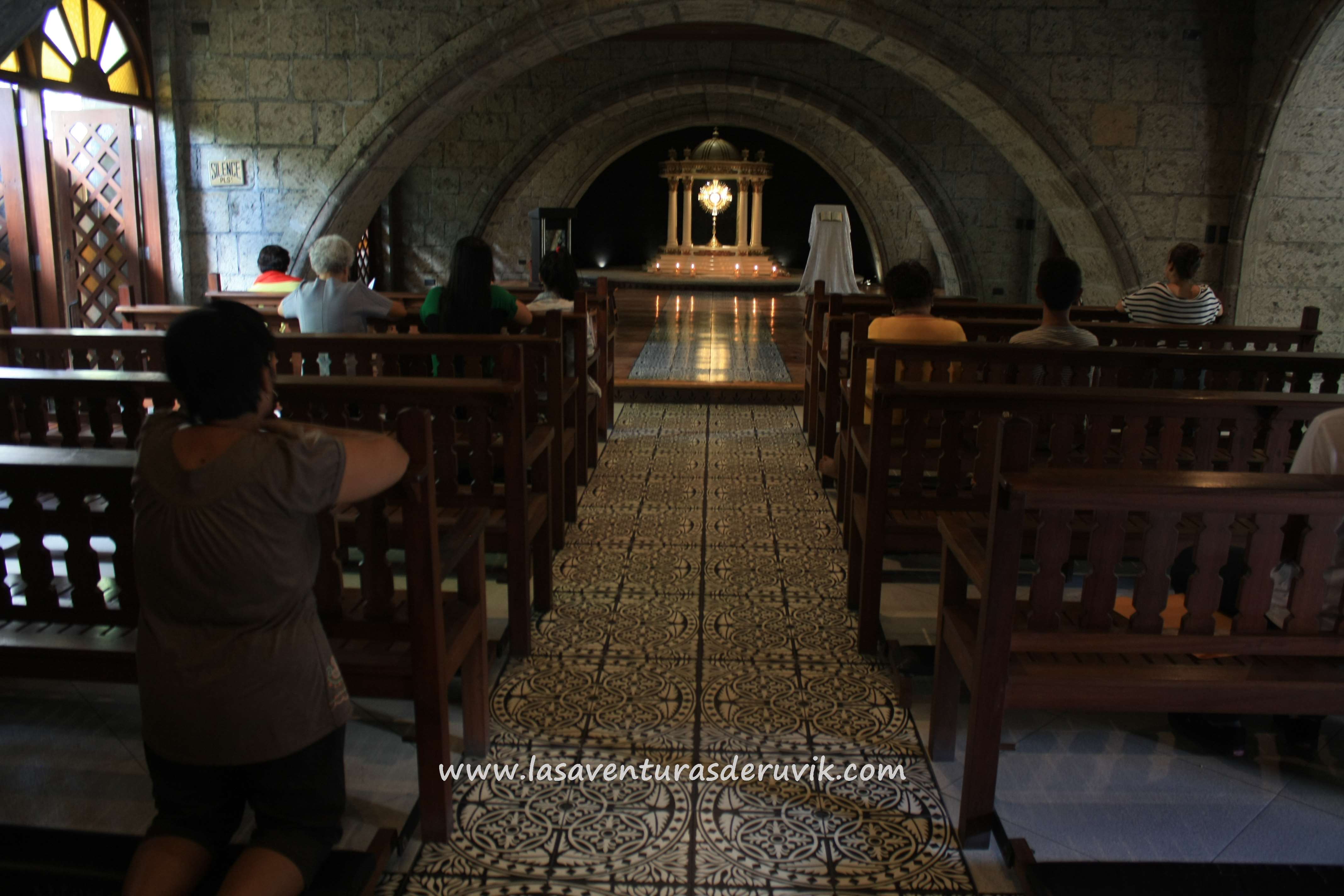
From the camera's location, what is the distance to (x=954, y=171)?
898 centimetres

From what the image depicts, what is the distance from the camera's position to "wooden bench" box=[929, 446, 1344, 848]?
146cm

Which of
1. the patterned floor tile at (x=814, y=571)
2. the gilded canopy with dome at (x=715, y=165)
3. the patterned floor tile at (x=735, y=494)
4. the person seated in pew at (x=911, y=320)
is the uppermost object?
the gilded canopy with dome at (x=715, y=165)

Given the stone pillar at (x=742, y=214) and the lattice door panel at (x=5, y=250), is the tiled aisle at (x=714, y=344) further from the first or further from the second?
the stone pillar at (x=742, y=214)

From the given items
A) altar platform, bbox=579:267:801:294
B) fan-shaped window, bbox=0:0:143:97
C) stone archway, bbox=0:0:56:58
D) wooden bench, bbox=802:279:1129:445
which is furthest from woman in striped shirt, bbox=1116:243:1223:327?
altar platform, bbox=579:267:801:294

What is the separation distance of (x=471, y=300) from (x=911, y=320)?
4.80ft

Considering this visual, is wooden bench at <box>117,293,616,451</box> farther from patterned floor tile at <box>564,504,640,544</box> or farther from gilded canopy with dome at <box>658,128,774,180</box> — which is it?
gilded canopy with dome at <box>658,128,774,180</box>

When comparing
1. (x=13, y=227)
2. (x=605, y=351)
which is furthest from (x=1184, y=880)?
(x=13, y=227)

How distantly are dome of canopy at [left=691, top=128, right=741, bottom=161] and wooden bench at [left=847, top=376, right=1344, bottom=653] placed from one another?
15.2m

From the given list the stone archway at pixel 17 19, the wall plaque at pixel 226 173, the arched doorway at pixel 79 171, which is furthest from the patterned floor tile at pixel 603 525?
the wall plaque at pixel 226 173

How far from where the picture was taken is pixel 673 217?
→ 17781 millimetres

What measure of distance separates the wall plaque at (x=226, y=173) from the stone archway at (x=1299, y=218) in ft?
20.1

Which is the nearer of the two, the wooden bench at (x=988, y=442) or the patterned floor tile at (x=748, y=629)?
the wooden bench at (x=988, y=442)

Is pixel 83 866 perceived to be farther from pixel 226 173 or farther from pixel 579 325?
pixel 226 173

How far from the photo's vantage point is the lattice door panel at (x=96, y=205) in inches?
225
